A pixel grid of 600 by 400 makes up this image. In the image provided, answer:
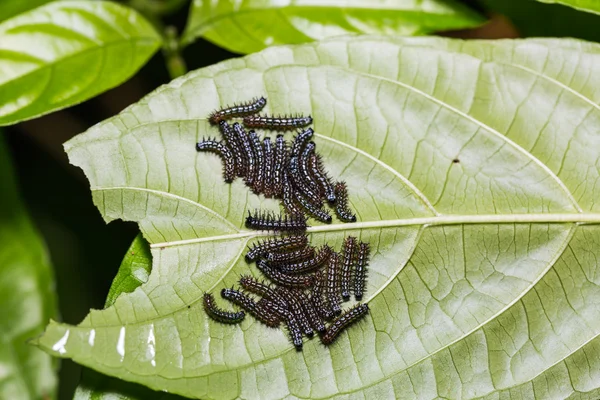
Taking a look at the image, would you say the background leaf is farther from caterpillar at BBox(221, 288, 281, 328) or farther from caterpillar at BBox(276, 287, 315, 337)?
caterpillar at BBox(221, 288, 281, 328)

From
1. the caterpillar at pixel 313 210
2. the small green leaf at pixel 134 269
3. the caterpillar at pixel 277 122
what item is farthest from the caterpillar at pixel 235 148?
the small green leaf at pixel 134 269

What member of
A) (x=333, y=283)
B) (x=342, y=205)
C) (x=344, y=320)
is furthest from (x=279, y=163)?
(x=344, y=320)

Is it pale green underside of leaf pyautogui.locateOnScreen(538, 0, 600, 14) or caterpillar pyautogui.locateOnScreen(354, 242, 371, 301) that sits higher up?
pale green underside of leaf pyautogui.locateOnScreen(538, 0, 600, 14)

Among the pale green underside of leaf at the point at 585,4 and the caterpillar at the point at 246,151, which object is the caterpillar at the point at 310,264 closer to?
the caterpillar at the point at 246,151

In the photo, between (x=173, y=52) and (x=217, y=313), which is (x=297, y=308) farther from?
(x=173, y=52)

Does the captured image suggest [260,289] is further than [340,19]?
No

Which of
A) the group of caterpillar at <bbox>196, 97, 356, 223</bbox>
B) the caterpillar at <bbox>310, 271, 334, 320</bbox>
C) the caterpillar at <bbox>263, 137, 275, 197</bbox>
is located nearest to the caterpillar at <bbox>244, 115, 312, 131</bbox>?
the group of caterpillar at <bbox>196, 97, 356, 223</bbox>
